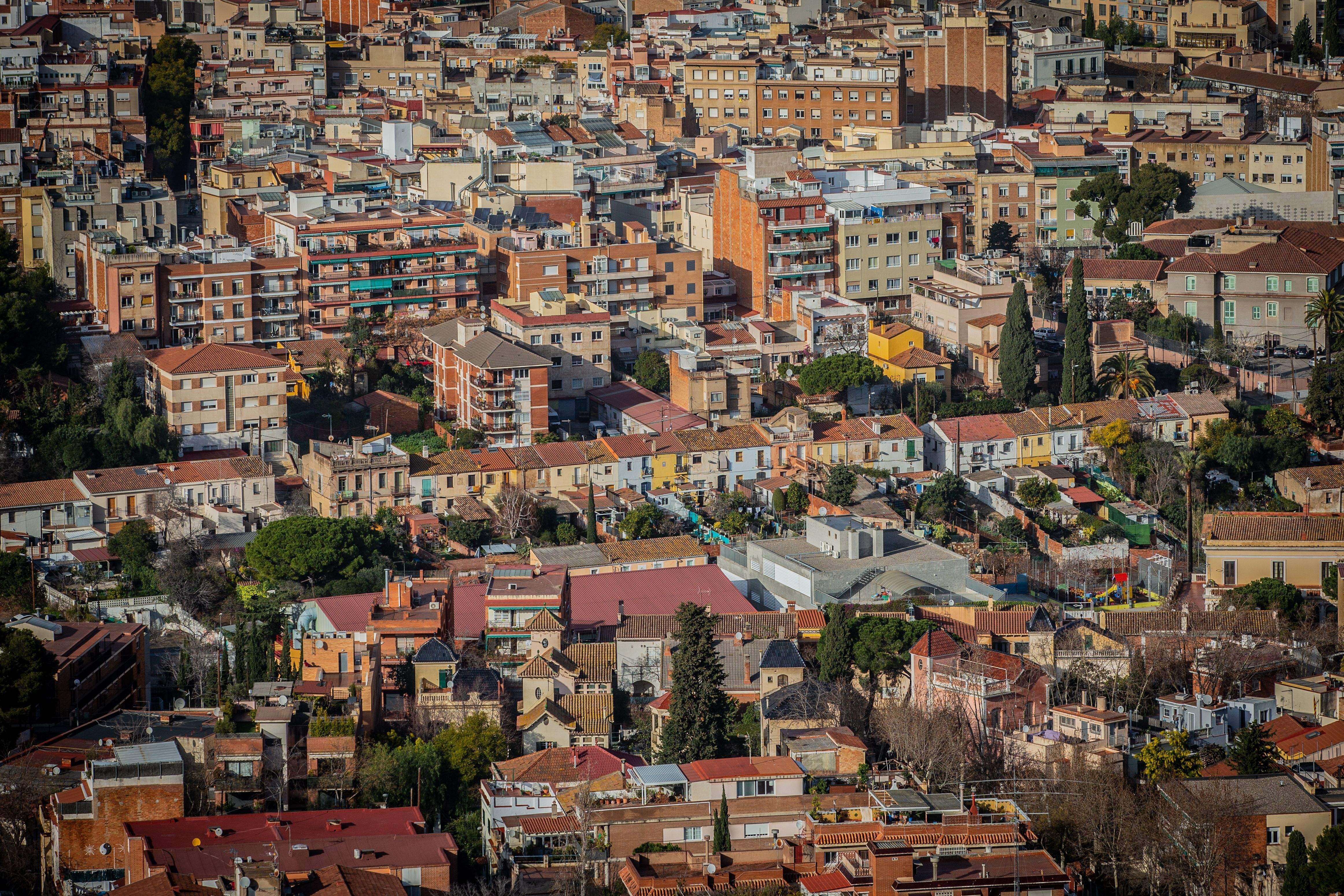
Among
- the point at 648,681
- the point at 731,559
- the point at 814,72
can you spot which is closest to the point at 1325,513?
the point at 731,559

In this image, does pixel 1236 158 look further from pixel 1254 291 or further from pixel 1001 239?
pixel 1254 291

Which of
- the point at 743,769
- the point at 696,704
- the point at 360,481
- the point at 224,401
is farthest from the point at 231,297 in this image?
the point at 743,769

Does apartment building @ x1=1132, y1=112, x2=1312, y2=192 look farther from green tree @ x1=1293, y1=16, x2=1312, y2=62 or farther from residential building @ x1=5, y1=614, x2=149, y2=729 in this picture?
residential building @ x1=5, y1=614, x2=149, y2=729

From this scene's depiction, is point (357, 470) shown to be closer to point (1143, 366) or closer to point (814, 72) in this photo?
point (1143, 366)

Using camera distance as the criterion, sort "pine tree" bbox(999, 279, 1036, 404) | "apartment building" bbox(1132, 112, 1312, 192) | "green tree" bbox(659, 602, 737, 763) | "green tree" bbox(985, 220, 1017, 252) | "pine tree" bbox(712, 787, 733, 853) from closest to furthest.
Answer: "pine tree" bbox(712, 787, 733, 853)
"green tree" bbox(659, 602, 737, 763)
"pine tree" bbox(999, 279, 1036, 404)
"green tree" bbox(985, 220, 1017, 252)
"apartment building" bbox(1132, 112, 1312, 192)

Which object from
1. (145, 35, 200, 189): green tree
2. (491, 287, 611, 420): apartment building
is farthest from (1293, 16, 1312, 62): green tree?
(491, 287, 611, 420): apartment building

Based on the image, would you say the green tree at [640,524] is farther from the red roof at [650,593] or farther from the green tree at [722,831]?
the green tree at [722,831]
